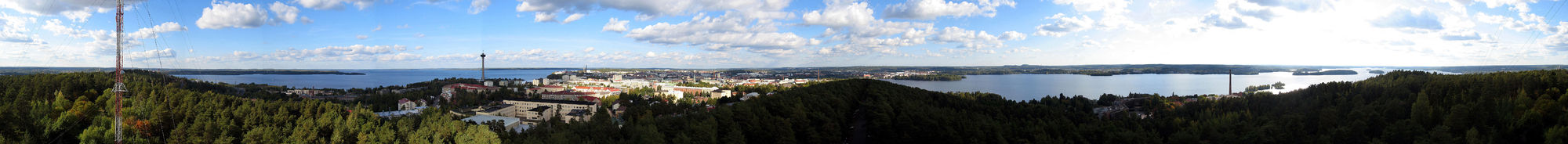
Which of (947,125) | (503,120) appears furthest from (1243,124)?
(503,120)

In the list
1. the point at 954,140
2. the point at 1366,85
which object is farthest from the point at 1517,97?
the point at 954,140

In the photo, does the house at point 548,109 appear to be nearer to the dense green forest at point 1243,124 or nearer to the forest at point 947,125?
the forest at point 947,125

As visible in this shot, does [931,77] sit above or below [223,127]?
below

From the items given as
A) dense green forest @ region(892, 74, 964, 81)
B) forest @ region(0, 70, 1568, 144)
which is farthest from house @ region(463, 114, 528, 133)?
dense green forest @ region(892, 74, 964, 81)

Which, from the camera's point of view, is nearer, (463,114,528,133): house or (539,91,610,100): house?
(463,114,528,133): house

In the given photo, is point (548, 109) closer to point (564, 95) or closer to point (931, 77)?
point (564, 95)

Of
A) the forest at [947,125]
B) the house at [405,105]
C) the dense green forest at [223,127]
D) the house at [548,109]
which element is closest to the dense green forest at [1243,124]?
the forest at [947,125]

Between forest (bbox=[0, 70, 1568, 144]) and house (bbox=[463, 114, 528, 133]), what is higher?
forest (bbox=[0, 70, 1568, 144])

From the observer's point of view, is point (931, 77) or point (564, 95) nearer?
point (564, 95)

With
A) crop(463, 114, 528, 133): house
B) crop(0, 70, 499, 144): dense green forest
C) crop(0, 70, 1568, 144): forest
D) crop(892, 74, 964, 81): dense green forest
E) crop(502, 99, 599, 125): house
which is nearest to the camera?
crop(0, 70, 1568, 144): forest

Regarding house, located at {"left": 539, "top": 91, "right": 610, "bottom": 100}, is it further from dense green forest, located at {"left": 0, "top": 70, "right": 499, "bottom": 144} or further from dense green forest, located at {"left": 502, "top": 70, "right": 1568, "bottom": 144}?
dense green forest, located at {"left": 502, "top": 70, "right": 1568, "bottom": 144}

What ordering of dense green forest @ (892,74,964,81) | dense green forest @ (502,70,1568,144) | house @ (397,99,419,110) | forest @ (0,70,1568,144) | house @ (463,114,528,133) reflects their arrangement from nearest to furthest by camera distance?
1. dense green forest @ (502,70,1568,144)
2. forest @ (0,70,1568,144)
3. house @ (463,114,528,133)
4. house @ (397,99,419,110)
5. dense green forest @ (892,74,964,81)

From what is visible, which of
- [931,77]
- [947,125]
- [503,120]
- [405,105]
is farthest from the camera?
[931,77]

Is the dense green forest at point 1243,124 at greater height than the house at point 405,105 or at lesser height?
greater
